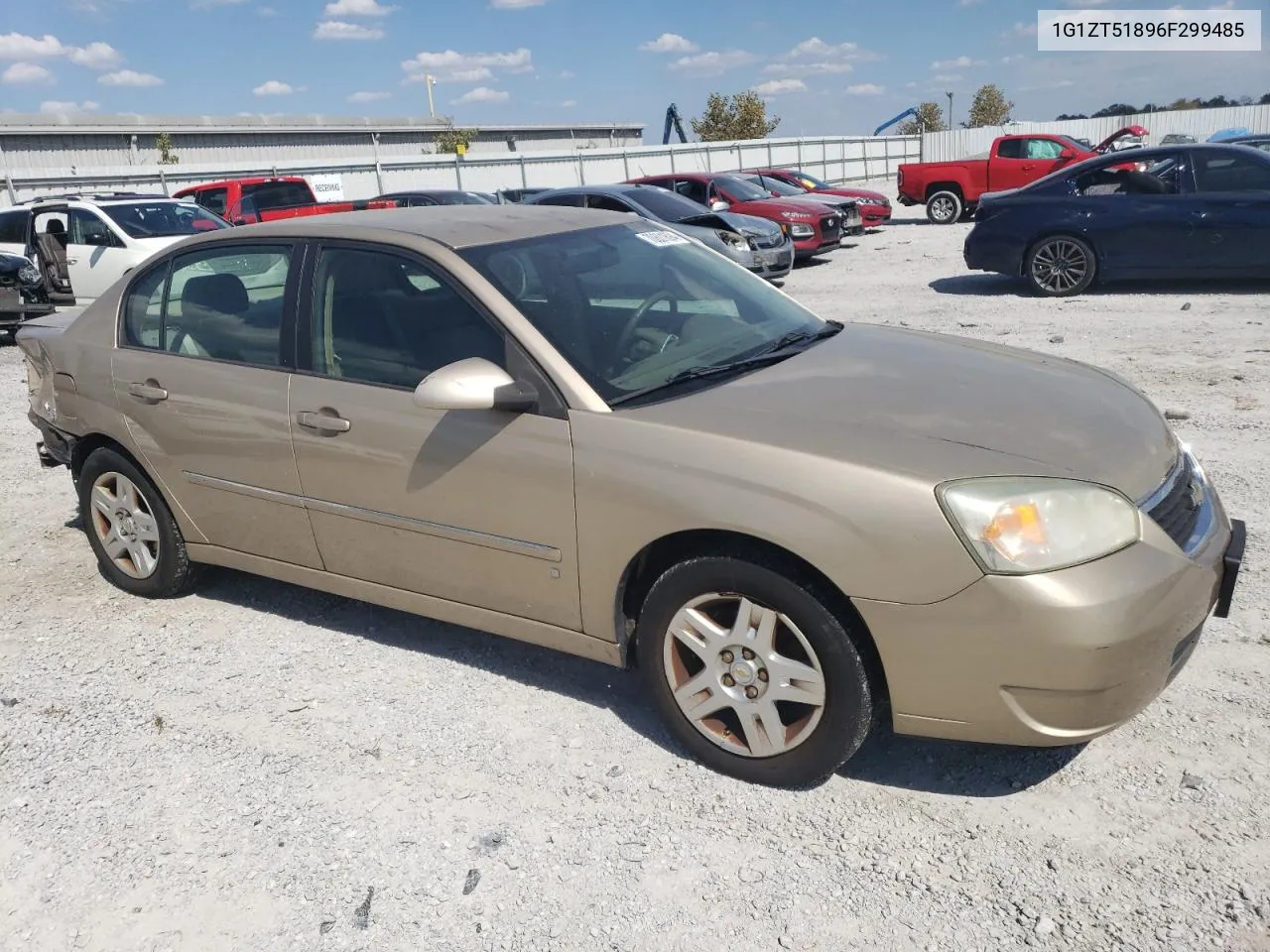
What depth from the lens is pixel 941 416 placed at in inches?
119

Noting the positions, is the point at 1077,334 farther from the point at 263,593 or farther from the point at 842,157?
the point at 842,157

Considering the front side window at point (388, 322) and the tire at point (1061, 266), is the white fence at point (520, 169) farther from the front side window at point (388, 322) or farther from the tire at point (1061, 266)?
the front side window at point (388, 322)

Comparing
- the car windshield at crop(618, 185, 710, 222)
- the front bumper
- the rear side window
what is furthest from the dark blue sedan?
the rear side window

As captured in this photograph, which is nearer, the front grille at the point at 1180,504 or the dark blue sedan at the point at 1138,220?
the front grille at the point at 1180,504

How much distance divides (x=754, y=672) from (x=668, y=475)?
0.60m

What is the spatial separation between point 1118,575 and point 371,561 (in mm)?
2428

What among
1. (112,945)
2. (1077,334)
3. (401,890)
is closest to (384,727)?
(401,890)

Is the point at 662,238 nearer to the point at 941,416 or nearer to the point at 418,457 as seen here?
the point at 418,457

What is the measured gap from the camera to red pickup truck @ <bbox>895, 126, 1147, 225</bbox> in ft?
70.6

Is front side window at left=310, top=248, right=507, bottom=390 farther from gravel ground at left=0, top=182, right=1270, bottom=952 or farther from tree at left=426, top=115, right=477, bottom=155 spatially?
tree at left=426, top=115, right=477, bottom=155

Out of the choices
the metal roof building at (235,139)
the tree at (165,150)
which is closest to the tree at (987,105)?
the metal roof building at (235,139)

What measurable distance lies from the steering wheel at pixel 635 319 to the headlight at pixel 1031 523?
1.23 meters

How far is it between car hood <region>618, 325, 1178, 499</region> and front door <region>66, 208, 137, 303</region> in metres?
12.4

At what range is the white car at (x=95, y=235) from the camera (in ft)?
44.5
